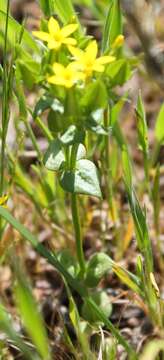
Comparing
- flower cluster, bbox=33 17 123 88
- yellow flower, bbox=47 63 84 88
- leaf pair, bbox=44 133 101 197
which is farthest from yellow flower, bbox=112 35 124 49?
leaf pair, bbox=44 133 101 197

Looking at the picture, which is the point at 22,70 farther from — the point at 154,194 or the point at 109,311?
the point at 109,311

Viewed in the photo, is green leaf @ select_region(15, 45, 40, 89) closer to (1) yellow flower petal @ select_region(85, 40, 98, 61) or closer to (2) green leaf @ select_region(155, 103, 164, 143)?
(1) yellow flower petal @ select_region(85, 40, 98, 61)

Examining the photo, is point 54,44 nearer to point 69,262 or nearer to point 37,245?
point 37,245

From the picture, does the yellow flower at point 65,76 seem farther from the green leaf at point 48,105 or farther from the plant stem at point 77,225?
the plant stem at point 77,225

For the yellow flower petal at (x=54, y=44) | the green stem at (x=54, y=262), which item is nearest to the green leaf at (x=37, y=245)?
the green stem at (x=54, y=262)

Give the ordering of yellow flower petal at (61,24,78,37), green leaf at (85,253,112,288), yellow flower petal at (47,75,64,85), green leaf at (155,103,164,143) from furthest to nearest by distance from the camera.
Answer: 1. green leaf at (155,103,164,143)
2. green leaf at (85,253,112,288)
3. yellow flower petal at (61,24,78,37)
4. yellow flower petal at (47,75,64,85)

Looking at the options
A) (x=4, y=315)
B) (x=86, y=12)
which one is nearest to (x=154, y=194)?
(x=4, y=315)
